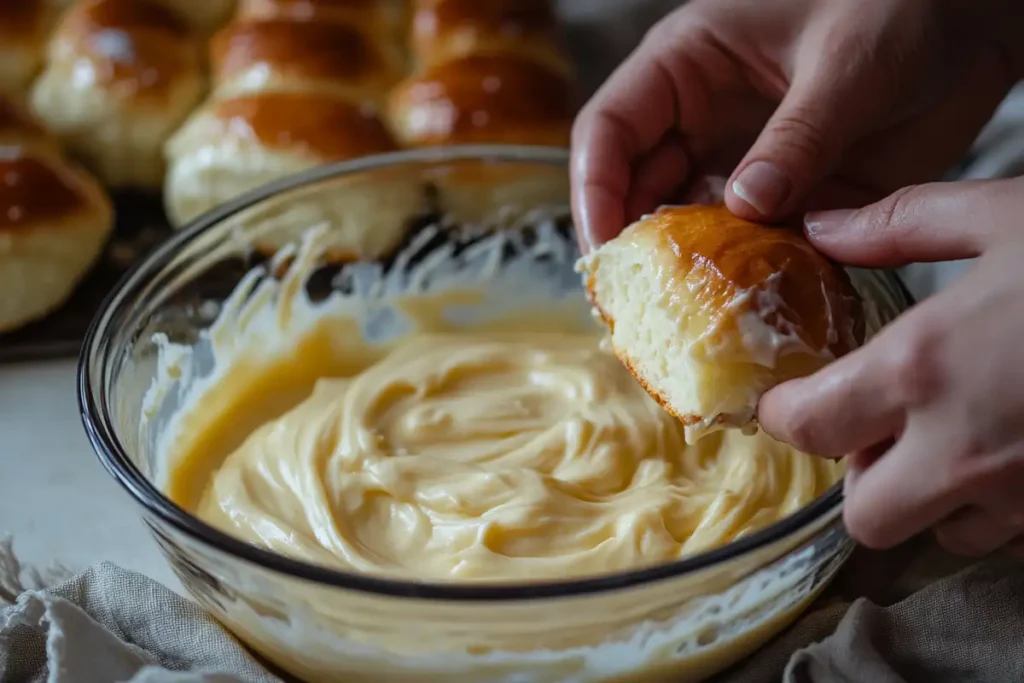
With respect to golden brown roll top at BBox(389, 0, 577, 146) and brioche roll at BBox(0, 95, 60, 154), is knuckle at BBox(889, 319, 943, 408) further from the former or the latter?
brioche roll at BBox(0, 95, 60, 154)

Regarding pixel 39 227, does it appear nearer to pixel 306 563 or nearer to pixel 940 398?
pixel 306 563

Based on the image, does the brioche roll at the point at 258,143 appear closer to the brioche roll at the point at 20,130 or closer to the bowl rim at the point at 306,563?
the brioche roll at the point at 20,130

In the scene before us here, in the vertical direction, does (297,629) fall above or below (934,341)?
below

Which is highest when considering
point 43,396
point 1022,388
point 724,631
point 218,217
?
point 1022,388

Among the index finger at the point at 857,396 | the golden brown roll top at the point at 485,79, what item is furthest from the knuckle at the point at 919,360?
the golden brown roll top at the point at 485,79

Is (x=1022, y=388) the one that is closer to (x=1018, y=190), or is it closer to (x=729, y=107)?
(x=1018, y=190)

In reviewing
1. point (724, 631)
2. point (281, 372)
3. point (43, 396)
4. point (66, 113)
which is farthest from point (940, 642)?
point (66, 113)

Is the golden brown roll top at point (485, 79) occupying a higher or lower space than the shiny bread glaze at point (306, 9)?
lower
